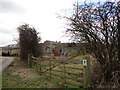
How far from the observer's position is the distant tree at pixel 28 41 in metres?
14.9

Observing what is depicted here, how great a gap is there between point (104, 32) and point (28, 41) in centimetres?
1029

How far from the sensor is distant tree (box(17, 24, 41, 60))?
14.9 metres

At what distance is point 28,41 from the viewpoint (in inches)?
587

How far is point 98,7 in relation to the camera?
5914 mm

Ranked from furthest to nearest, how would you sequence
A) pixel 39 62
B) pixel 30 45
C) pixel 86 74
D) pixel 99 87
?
1. pixel 30 45
2. pixel 39 62
3. pixel 86 74
4. pixel 99 87

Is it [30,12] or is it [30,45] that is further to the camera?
[30,45]

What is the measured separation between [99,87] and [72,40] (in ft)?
9.15

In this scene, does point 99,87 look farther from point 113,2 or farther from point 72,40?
point 113,2

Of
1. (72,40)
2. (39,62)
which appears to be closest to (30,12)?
(39,62)

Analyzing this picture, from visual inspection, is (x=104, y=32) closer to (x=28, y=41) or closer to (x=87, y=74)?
(x=87, y=74)

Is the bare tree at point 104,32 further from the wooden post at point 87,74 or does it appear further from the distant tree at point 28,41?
the distant tree at point 28,41

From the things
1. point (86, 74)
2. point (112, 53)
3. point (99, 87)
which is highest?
point (112, 53)

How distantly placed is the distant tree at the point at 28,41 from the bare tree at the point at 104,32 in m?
9.23

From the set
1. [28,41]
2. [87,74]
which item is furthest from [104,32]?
[28,41]
